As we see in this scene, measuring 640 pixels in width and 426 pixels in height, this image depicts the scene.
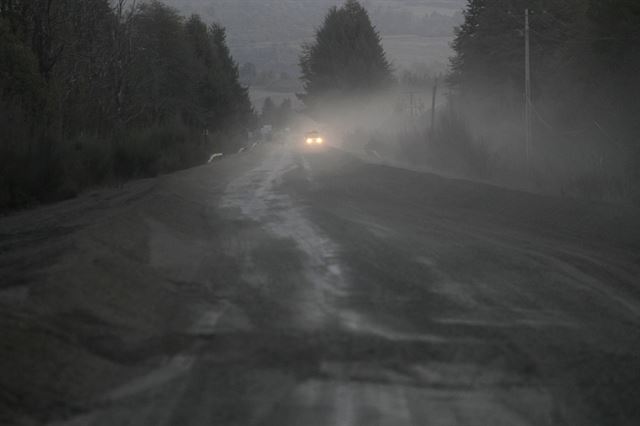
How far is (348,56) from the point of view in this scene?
81625 millimetres

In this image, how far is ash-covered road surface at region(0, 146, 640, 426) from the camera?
4293 mm

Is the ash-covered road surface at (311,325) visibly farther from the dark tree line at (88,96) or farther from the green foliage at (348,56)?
the green foliage at (348,56)

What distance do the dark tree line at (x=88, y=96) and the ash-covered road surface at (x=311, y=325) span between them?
581cm

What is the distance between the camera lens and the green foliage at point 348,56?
81.8m

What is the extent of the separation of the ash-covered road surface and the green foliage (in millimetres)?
71911

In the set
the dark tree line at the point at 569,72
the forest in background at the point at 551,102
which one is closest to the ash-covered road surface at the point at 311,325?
the forest in background at the point at 551,102

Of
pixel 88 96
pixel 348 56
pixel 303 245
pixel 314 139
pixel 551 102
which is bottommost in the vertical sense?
pixel 314 139

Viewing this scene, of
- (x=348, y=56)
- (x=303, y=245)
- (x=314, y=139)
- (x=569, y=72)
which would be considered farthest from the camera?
(x=348, y=56)

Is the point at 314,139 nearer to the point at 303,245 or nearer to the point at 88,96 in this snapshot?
the point at 88,96

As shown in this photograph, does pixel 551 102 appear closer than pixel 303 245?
No

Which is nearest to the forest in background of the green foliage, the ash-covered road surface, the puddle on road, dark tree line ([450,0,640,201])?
dark tree line ([450,0,640,201])

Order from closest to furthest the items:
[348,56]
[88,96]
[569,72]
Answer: [569,72]
[88,96]
[348,56]

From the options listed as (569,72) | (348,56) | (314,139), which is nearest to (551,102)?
(569,72)

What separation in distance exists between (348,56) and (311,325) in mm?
77798
